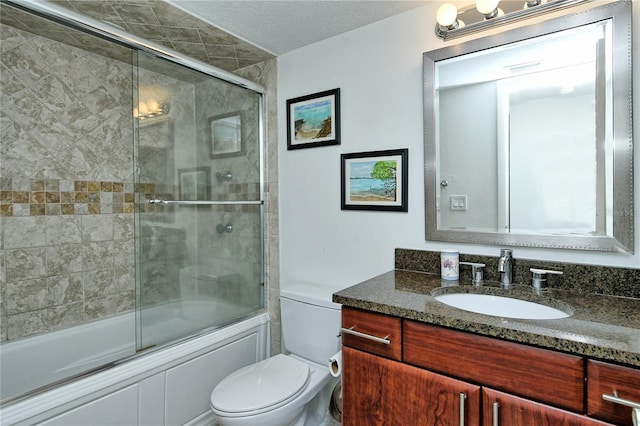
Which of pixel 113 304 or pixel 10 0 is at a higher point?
pixel 10 0

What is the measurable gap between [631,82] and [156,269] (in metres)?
2.26

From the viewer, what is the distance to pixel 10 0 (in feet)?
3.95

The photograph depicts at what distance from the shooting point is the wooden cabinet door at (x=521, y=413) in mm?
837

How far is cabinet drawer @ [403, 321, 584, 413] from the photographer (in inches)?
33.3

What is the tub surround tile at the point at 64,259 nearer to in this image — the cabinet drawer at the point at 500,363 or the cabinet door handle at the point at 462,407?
the cabinet drawer at the point at 500,363

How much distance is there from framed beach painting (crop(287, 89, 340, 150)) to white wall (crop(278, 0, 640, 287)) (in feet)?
0.14

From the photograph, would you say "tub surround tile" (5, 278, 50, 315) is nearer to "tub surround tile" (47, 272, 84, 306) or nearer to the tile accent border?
"tub surround tile" (47, 272, 84, 306)

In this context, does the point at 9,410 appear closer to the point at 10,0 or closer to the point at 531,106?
the point at 10,0

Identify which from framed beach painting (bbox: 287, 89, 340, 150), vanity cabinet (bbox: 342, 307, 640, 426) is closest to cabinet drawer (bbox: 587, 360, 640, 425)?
vanity cabinet (bbox: 342, 307, 640, 426)

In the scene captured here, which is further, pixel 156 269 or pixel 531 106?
pixel 156 269

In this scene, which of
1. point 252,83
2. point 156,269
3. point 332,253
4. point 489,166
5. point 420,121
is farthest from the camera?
point 252,83


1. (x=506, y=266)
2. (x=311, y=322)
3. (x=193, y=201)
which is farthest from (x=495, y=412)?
(x=193, y=201)

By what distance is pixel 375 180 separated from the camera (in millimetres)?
1798

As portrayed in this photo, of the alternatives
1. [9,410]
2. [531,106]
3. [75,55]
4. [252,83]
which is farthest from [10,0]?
[531,106]
